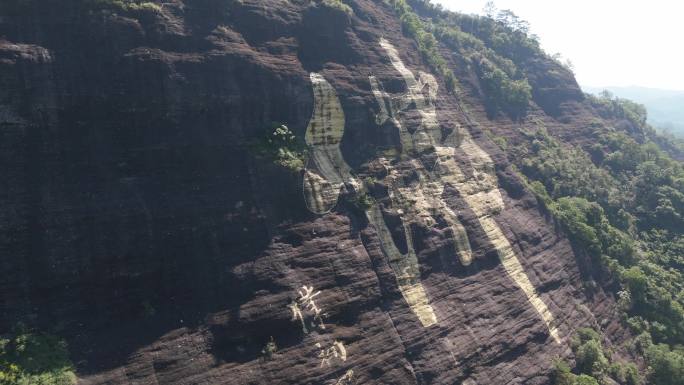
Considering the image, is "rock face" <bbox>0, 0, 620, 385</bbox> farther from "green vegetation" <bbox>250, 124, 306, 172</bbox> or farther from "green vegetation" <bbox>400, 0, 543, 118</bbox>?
"green vegetation" <bbox>400, 0, 543, 118</bbox>

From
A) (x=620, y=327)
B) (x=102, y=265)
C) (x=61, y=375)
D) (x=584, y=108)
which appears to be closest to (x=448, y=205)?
(x=620, y=327)

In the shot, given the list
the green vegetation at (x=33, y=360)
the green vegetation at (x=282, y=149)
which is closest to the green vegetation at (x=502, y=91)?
the green vegetation at (x=282, y=149)

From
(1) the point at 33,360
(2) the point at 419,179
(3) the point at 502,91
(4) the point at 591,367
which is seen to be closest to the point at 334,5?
(2) the point at 419,179

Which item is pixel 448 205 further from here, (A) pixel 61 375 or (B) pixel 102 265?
(A) pixel 61 375

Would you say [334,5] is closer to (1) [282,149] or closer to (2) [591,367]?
(1) [282,149]

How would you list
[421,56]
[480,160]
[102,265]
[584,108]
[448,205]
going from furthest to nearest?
[584,108], [421,56], [480,160], [448,205], [102,265]

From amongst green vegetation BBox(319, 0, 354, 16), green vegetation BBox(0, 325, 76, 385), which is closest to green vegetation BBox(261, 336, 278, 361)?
green vegetation BBox(0, 325, 76, 385)

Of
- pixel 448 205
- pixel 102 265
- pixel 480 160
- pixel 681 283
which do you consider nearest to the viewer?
pixel 102 265
